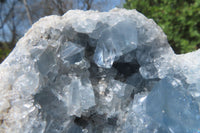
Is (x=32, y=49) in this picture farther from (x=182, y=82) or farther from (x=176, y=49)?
(x=176, y=49)

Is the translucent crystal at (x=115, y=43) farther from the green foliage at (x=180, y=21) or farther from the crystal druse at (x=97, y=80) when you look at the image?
the green foliage at (x=180, y=21)

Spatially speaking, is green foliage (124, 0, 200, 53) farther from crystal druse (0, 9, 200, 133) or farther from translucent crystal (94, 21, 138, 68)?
translucent crystal (94, 21, 138, 68)

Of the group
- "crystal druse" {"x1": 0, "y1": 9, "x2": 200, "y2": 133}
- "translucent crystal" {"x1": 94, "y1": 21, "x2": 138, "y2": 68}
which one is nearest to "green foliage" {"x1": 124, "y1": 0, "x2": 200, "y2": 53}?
"crystal druse" {"x1": 0, "y1": 9, "x2": 200, "y2": 133}

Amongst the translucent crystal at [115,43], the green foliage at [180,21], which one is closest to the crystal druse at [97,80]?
the translucent crystal at [115,43]

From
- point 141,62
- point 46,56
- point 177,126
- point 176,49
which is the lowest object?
point 176,49

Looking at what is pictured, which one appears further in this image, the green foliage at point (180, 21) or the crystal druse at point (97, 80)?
the green foliage at point (180, 21)

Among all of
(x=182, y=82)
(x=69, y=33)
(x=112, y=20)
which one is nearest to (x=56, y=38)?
(x=69, y=33)

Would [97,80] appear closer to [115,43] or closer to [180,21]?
[115,43]
